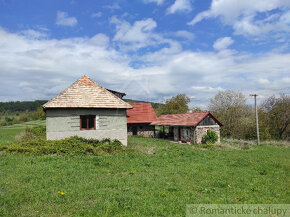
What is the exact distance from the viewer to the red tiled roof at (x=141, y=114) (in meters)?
32.3

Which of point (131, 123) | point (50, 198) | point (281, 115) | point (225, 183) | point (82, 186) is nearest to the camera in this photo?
point (50, 198)

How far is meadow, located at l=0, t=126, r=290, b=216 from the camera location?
16.9ft

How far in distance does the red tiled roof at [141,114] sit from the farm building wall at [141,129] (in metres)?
0.92

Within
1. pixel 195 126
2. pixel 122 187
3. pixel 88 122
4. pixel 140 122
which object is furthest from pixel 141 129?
pixel 122 187

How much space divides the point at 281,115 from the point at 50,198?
133ft

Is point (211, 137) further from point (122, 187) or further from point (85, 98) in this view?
point (122, 187)

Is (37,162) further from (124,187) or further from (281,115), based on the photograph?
(281,115)

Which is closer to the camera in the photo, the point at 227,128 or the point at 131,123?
the point at 131,123

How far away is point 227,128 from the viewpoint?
3712cm

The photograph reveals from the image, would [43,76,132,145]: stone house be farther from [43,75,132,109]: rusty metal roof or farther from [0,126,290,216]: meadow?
[0,126,290,216]: meadow

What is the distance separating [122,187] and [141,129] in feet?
85.5

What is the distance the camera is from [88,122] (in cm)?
1616

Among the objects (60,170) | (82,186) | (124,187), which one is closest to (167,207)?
(124,187)

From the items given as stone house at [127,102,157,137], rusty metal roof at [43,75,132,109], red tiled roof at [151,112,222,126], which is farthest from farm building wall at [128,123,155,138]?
rusty metal roof at [43,75,132,109]
